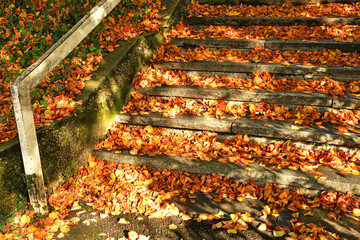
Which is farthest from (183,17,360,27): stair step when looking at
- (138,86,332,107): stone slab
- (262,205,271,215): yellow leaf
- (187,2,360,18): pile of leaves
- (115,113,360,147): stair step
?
(262,205,271,215): yellow leaf

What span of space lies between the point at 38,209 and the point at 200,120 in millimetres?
1939

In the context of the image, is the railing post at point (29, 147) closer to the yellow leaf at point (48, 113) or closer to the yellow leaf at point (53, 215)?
the yellow leaf at point (53, 215)

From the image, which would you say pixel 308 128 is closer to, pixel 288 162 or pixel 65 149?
pixel 288 162

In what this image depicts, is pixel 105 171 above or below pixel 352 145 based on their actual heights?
below

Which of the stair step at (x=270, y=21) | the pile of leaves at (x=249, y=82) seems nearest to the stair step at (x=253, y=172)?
the pile of leaves at (x=249, y=82)

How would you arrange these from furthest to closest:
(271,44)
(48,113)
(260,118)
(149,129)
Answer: (271,44)
(149,129)
(260,118)
(48,113)

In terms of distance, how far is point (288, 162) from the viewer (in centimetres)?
310

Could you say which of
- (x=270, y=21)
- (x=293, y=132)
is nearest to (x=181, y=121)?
(x=293, y=132)

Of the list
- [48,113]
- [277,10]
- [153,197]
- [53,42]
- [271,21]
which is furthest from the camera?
[277,10]

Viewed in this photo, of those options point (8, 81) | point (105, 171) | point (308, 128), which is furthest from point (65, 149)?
point (308, 128)

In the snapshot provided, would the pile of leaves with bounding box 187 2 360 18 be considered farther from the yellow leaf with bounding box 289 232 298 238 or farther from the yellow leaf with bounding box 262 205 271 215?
the yellow leaf with bounding box 289 232 298 238

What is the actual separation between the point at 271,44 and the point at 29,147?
354 centimetres

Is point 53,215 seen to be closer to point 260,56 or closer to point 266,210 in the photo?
point 266,210

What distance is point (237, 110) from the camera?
3.82 m
